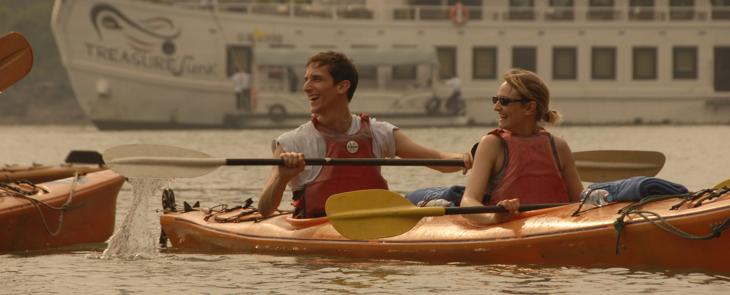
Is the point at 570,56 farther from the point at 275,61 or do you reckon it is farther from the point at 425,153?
the point at 425,153

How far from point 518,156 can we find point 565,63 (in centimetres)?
5075

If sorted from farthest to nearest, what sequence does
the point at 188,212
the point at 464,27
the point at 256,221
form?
the point at 464,27 < the point at 188,212 < the point at 256,221

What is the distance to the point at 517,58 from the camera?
59.9 m

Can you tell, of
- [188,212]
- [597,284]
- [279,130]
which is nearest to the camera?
[597,284]

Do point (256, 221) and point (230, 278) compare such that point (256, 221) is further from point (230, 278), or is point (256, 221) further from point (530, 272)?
point (530, 272)

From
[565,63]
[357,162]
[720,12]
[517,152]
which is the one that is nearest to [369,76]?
[565,63]

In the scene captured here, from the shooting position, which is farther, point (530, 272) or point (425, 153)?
point (425, 153)

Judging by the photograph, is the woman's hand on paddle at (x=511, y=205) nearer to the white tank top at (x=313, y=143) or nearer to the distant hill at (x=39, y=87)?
the white tank top at (x=313, y=143)

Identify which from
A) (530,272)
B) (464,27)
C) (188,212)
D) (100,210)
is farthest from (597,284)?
(464,27)

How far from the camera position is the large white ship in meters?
57.7

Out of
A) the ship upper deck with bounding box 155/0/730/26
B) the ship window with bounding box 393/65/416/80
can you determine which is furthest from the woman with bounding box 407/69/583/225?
the ship upper deck with bounding box 155/0/730/26

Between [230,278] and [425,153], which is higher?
[425,153]

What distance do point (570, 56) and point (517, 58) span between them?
2125 millimetres

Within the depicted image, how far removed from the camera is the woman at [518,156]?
1030 cm
